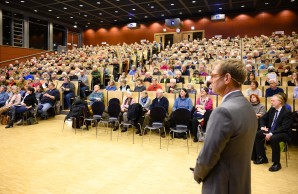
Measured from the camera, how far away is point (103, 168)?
3.14m

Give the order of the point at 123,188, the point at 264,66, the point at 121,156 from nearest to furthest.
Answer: the point at 123,188
the point at 121,156
the point at 264,66

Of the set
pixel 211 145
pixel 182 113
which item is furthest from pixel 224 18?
pixel 211 145

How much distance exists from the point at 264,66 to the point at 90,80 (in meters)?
5.54

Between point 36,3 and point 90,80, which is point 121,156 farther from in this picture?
point 36,3

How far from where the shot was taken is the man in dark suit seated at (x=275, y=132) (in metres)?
3.24

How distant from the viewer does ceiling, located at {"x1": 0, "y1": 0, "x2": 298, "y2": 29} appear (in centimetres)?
1276

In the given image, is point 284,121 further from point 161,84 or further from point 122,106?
point 161,84

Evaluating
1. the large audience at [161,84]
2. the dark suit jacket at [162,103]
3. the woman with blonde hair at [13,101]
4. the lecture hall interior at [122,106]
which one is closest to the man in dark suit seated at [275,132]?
the lecture hall interior at [122,106]

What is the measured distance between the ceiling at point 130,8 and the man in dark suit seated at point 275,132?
418 inches

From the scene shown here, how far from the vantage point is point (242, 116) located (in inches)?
38.6

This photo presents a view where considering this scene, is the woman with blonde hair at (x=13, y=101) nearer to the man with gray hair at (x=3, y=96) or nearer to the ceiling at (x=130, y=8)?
the man with gray hair at (x=3, y=96)

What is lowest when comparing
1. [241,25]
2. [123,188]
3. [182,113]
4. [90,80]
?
[123,188]

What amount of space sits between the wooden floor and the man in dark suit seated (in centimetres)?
15

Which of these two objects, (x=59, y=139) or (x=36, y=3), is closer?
(x=59, y=139)
